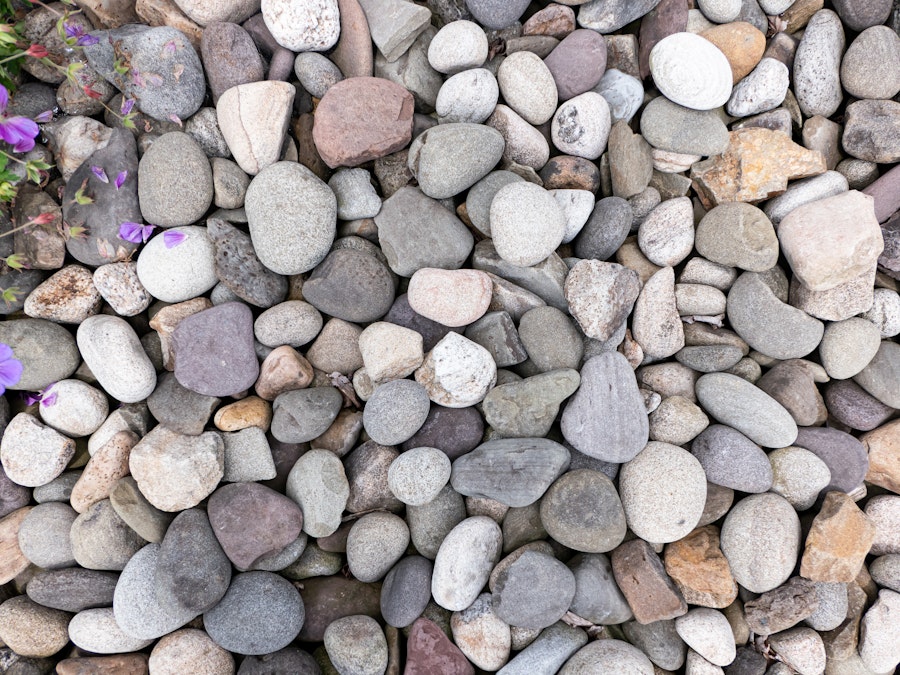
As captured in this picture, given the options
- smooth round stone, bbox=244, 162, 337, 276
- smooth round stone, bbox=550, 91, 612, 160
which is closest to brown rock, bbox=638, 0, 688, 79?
smooth round stone, bbox=550, 91, 612, 160

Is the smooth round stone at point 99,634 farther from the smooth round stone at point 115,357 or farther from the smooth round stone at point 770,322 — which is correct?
the smooth round stone at point 770,322

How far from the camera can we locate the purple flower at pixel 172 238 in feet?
6.28

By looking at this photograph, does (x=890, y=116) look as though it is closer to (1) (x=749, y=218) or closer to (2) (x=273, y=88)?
(1) (x=749, y=218)

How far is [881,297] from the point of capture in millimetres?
2182

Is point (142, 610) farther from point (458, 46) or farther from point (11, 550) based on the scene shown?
point (458, 46)

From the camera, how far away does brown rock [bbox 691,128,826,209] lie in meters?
2.13

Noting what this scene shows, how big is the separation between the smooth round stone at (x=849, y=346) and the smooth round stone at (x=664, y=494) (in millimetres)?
672

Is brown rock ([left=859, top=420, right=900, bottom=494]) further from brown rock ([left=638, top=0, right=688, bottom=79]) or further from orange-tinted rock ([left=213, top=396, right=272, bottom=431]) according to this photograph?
orange-tinted rock ([left=213, top=396, right=272, bottom=431])

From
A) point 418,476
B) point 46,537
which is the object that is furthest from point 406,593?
point 46,537

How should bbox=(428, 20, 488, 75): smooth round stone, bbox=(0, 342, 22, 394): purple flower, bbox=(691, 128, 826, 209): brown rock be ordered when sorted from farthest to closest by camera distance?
bbox=(691, 128, 826, 209): brown rock → bbox=(428, 20, 488, 75): smooth round stone → bbox=(0, 342, 22, 394): purple flower

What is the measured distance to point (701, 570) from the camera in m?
1.95

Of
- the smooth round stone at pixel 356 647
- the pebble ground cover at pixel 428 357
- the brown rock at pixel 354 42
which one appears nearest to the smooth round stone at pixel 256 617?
the pebble ground cover at pixel 428 357

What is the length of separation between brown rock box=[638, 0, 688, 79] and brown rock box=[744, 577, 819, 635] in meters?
1.90

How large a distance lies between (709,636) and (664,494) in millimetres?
480
